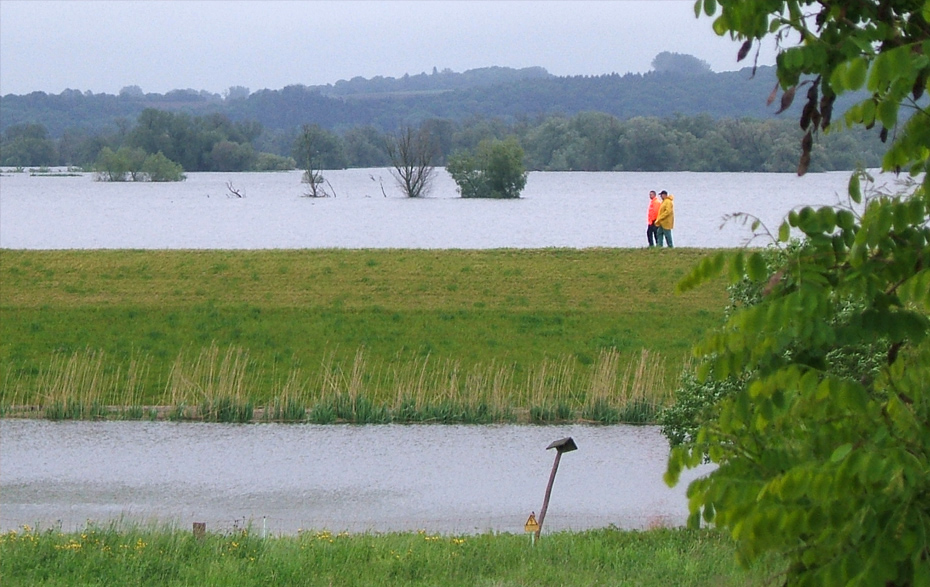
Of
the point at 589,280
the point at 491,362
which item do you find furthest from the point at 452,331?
the point at 589,280

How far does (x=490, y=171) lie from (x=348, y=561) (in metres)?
64.3

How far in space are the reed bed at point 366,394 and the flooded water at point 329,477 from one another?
1.32ft

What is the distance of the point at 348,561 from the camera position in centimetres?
718

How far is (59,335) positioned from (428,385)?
7.30m

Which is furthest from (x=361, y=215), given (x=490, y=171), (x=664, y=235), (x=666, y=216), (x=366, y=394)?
(x=366, y=394)

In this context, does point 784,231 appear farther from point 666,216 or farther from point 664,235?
point 664,235

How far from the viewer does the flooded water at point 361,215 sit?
4212 cm

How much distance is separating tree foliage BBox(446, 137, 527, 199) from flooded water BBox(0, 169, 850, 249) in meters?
1.30

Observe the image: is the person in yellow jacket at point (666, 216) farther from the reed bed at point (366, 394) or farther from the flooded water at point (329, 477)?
the flooded water at point (329, 477)

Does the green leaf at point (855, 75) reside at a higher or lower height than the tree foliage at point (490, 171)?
higher

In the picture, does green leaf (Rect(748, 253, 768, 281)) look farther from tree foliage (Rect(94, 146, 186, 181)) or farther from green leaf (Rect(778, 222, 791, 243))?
tree foliage (Rect(94, 146, 186, 181))

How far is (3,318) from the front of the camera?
21141 millimetres

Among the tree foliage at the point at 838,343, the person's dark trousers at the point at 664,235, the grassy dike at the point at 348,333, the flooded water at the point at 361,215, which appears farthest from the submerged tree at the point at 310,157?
the tree foliage at the point at 838,343

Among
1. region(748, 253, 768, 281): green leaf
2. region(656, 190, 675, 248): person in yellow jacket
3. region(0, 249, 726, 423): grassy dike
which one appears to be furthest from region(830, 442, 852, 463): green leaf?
region(656, 190, 675, 248): person in yellow jacket
